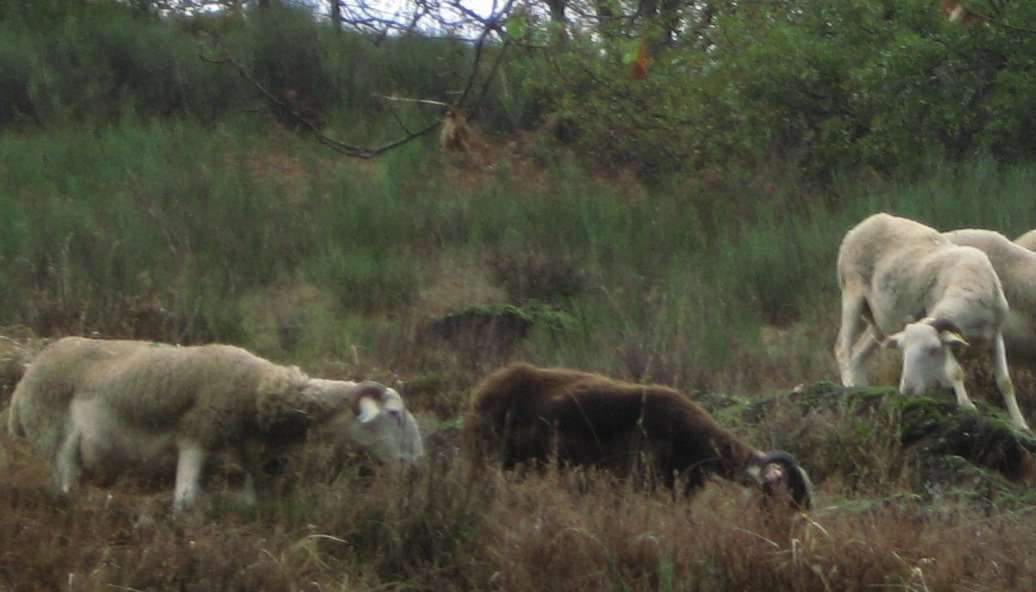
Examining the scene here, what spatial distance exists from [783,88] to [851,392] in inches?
358

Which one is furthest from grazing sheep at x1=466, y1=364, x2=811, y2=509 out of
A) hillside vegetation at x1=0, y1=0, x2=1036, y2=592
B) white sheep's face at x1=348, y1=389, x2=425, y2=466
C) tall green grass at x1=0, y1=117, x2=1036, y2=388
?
tall green grass at x1=0, y1=117, x2=1036, y2=388

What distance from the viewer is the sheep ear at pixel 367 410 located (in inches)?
311

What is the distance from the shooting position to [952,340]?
10.3 m

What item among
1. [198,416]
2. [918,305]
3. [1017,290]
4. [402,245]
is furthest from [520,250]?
[198,416]

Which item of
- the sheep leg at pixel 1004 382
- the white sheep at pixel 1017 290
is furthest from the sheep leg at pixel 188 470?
the white sheep at pixel 1017 290

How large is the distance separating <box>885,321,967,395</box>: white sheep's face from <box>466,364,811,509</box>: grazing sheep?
7.85 feet

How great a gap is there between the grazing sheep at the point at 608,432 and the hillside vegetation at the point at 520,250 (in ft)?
0.88

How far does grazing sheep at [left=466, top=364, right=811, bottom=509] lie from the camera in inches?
318

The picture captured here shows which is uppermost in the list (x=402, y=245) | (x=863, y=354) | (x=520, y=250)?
(x=863, y=354)

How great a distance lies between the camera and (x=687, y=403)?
833cm

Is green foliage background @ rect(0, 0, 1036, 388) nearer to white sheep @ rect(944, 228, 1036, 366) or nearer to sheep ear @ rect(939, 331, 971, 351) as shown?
white sheep @ rect(944, 228, 1036, 366)

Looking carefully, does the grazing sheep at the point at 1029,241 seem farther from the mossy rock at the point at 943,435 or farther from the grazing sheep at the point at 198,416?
the grazing sheep at the point at 198,416

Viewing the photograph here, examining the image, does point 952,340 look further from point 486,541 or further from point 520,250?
point 520,250

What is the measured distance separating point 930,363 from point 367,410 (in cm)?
399
